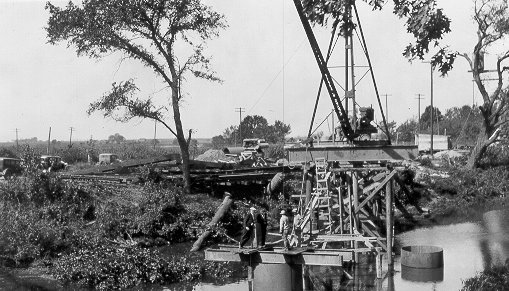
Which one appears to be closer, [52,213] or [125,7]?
[52,213]

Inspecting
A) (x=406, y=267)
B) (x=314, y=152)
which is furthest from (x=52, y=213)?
(x=406, y=267)

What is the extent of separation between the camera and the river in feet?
75.5

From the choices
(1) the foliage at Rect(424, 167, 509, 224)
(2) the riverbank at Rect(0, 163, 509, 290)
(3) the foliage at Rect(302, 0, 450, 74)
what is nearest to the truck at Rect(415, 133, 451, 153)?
(1) the foliage at Rect(424, 167, 509, 224)

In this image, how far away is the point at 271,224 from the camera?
120ft

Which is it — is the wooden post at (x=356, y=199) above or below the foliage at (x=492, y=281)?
above

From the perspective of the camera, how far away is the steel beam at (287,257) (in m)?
18.4

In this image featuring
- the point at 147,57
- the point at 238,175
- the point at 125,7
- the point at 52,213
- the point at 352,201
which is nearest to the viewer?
the point at 352,201

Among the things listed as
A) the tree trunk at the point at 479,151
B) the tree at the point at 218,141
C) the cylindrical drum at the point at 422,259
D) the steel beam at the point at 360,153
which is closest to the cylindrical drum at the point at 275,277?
the steel beam at the point at 360,153

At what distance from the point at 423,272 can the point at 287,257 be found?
7.71 meters

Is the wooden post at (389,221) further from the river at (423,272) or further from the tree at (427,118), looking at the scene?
the tree at (427,118)

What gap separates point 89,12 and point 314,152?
14656mm

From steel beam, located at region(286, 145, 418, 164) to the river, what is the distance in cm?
415

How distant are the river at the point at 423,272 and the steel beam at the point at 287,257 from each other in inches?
169

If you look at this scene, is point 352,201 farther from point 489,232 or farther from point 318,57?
point 489,232
